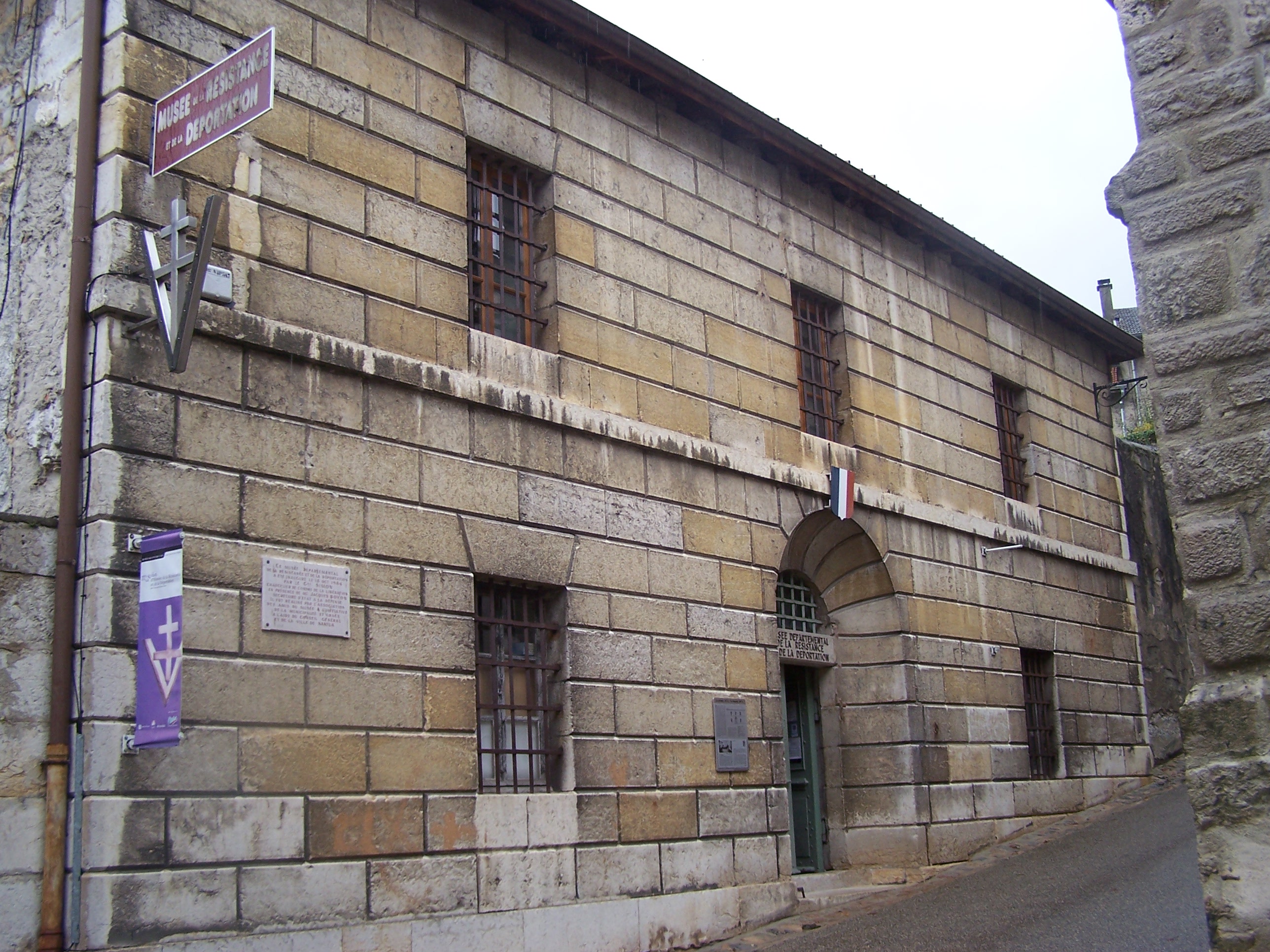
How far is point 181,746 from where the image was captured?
692cm

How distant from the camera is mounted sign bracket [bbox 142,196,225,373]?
22.2 ft

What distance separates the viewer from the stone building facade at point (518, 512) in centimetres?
714

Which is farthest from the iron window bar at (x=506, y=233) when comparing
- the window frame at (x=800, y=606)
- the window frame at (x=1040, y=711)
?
the window frame at (x=1040, y=711)

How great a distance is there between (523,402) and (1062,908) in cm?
527

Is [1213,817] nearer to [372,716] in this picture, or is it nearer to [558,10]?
[372,716]

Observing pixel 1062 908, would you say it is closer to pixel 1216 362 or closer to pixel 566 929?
pixel 566 929

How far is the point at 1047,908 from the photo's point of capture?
9.33 meters

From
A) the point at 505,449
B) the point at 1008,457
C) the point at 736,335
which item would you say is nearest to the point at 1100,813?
the point at 1008,457

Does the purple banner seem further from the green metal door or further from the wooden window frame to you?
the wooden window frame

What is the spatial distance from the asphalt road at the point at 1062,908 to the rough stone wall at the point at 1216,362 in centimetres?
308

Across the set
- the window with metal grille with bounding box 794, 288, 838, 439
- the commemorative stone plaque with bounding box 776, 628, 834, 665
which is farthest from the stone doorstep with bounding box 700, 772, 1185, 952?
the window with metal grille with bounding box 794, 288, 838, 439

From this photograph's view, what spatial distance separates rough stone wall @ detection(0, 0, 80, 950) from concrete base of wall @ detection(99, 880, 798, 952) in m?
0.86

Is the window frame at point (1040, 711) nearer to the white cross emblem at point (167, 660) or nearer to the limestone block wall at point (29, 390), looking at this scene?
the white cross emblem at point (167, 660)

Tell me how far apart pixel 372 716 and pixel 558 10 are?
5543 millimetres
